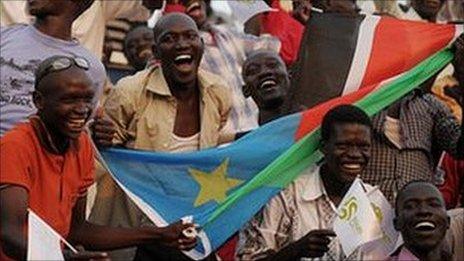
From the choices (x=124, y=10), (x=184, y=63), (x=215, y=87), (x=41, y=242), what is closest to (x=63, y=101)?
(x=41, y=242)

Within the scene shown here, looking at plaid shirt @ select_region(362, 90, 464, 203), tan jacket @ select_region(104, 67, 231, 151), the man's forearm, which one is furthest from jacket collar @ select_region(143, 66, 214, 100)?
the man's forearm

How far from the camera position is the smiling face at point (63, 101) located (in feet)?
19.7

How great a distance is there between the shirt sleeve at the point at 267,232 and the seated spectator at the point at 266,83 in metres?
0.98

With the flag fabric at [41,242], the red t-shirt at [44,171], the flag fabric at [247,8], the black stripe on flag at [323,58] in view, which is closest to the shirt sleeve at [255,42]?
the flag fabric at [247,8]

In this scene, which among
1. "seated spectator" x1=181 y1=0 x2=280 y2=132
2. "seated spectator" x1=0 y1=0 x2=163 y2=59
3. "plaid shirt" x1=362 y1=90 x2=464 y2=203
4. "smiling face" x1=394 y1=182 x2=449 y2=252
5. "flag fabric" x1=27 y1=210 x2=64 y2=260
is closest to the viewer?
"flag fabric" x1=27 y1=210 x2=64 y2=260

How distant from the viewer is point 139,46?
10102 millimetres

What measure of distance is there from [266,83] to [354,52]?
1.96ft

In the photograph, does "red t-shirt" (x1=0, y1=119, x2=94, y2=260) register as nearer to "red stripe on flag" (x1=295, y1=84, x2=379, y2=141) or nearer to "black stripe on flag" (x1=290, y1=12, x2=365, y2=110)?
"red stripe on flag" (x1=295, y1=84, x2=379, y2=141)

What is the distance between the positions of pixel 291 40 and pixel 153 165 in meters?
2.66

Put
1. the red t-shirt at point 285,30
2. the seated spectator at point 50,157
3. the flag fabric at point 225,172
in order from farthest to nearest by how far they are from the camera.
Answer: the red t-shirt at point 285,30
the flag fabric at point 225,172
the seated spectator at point 50,157

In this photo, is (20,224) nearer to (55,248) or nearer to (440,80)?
(55,248)

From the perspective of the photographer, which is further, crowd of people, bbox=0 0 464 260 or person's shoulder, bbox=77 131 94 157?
person's shoulder, bbox=77 131 94 157

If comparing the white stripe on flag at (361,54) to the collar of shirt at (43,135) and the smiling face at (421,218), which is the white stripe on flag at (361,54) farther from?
the collar of shirt at (43,135)

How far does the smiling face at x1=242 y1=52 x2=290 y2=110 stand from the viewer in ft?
27.7
